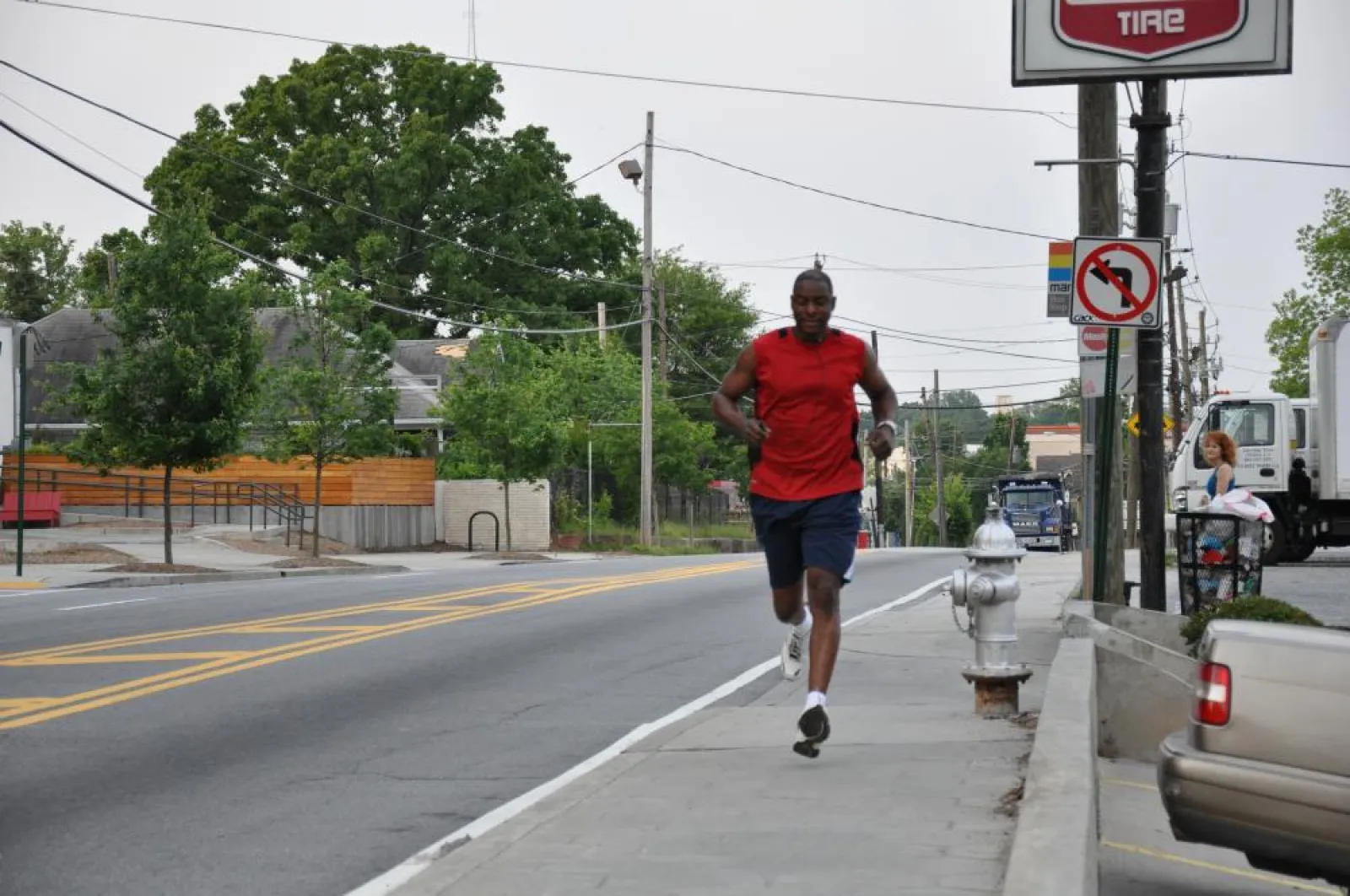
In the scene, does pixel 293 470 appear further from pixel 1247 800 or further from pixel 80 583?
pixel 1247 800

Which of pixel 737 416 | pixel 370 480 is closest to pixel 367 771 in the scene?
pixel 737 416

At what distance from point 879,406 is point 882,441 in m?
0.21

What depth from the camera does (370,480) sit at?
41375 mm

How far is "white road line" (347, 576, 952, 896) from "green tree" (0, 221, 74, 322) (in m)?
74.5

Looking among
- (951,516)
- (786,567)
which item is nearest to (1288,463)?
(786,567)

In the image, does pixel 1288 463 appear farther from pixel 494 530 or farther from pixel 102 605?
pixel 494 530

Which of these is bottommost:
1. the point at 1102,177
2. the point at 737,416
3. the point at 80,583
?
the point at 80,583

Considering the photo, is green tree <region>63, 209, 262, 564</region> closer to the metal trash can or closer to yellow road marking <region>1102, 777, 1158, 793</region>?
the metal trash can

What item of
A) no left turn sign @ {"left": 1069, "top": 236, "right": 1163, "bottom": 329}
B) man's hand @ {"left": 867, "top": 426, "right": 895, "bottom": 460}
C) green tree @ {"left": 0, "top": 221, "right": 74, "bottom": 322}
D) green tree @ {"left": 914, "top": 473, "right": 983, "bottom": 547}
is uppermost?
green tree @ {"left": 0, "top": 221, "right": 74, "bottom": 322}

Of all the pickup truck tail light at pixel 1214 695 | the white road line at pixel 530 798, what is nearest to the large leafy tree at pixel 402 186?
the white road line at pixel 530 798

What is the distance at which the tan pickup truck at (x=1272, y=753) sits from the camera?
532cm

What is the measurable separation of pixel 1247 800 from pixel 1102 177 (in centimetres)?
1100

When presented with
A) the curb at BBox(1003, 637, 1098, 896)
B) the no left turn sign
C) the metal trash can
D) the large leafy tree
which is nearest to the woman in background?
the metal trash can

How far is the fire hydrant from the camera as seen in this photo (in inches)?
336
